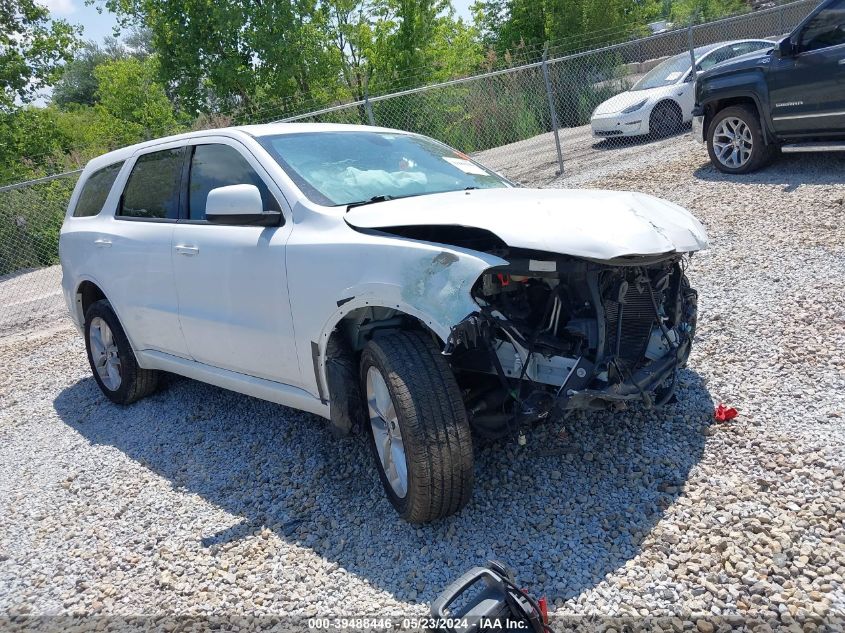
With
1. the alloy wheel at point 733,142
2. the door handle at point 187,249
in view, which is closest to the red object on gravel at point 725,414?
the door handle at point 187,249

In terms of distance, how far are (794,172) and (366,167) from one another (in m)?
6.85

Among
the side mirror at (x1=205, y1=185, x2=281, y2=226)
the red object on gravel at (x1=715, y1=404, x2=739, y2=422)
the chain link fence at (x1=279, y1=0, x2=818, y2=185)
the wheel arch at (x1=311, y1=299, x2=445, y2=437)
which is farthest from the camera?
the chain link fence at (x1=279, y1=0, x2=818, y2=185)

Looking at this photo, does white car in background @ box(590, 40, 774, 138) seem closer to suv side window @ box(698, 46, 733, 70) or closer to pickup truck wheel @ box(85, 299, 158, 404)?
suv side window @ box(698, 46, 733, 70)

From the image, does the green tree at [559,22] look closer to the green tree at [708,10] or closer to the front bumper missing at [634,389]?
the green tree at [708,10]

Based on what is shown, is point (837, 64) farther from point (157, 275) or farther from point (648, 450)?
point (157, 275)

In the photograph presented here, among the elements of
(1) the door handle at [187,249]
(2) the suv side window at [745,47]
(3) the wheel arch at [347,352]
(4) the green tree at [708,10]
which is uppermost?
(4) the green tree at [708,10]

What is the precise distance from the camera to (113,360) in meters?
5.52

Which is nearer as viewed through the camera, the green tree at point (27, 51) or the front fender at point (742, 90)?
the front fender at point (742, 90)

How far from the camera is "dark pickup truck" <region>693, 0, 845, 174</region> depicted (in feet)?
26.7

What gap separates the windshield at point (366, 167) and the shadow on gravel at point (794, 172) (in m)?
5.34

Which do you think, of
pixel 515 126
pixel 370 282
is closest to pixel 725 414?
pixel 370 282

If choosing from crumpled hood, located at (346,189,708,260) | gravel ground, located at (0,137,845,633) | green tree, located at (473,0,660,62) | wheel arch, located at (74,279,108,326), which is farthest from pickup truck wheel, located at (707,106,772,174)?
green tree, located at (473,0,660,62)

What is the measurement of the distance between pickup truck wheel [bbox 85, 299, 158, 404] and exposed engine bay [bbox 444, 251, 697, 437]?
2.94 meters

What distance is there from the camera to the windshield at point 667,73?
1373 centimetres
